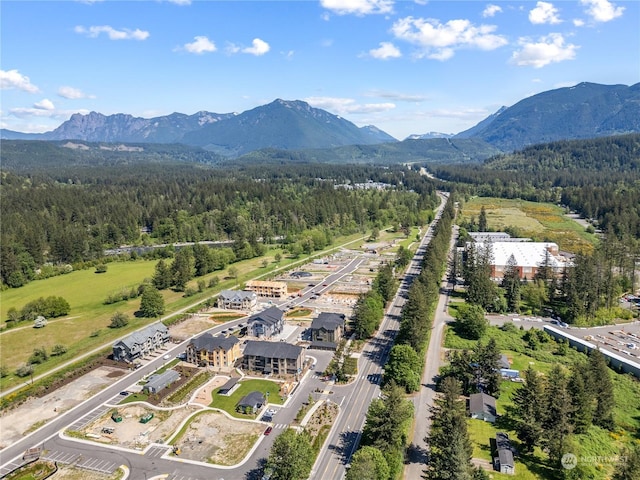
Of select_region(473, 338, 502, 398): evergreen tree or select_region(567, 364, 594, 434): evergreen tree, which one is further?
select_region(473, 338, 502, 398): evergreen tree

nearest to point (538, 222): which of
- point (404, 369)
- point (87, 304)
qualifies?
point (404, 369)

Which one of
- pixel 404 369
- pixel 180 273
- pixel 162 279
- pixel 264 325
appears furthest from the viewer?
pixel 162 279

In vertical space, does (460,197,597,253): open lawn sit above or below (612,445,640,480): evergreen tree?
above

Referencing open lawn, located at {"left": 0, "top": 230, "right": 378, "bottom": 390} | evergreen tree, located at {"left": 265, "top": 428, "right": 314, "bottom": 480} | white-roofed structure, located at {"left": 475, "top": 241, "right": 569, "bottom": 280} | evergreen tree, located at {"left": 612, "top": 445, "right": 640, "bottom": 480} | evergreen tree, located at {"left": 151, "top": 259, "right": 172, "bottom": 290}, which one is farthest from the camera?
evergreen tree, located at {"left": 151, "top": 259, "right": 172, "bottom": 290}

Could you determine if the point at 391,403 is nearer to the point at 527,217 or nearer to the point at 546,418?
the point at 546,418

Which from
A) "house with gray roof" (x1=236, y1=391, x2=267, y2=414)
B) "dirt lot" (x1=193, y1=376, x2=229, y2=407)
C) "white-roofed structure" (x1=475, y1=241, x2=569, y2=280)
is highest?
"white-roofed structure" (x1=475, y1=241, x2=569, y2=280)

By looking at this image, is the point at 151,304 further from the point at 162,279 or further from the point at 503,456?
the point at 503,456

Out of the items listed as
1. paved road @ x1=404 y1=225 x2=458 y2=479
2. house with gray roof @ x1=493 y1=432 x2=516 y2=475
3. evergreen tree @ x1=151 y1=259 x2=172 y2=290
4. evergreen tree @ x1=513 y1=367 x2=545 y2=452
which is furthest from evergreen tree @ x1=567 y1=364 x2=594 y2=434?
evergreen tree @ x1=151 y1=259 x2=172 y2=290

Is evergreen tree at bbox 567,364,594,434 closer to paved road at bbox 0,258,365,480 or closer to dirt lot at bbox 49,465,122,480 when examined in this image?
paved road at bbox 0,258,365,480
